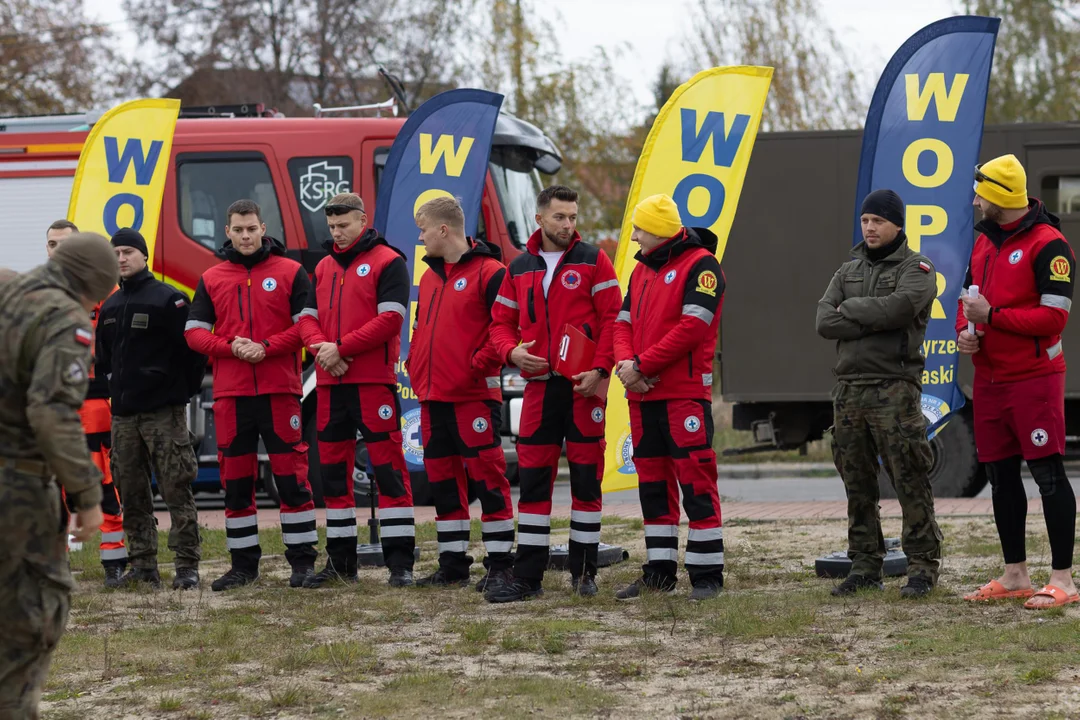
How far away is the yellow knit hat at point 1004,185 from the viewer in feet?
21.1

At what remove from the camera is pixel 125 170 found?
32.5ft

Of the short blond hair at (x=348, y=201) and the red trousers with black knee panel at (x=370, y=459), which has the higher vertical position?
the short blond hair at (x=348, y=201)

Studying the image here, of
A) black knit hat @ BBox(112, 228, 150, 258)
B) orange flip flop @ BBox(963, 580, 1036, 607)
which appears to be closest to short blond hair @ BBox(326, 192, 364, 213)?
black knit hat @ BBox(112, 228, 150, 258)

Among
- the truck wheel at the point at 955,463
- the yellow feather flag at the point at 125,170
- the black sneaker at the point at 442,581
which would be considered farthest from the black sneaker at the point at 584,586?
the truck wheel at the point at 955,463

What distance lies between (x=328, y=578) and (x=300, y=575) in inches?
6.3

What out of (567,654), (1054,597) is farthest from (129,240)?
(1054,597)

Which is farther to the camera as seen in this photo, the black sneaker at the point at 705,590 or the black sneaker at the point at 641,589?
the black sneaker at the point at 641,589

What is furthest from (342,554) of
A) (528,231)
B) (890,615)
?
(528,231)

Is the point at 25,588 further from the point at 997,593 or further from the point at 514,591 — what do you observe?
the point at 997,593

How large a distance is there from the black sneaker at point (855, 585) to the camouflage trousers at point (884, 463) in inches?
1.2

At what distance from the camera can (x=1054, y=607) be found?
Answer: 6207 mm

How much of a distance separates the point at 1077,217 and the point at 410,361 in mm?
7537

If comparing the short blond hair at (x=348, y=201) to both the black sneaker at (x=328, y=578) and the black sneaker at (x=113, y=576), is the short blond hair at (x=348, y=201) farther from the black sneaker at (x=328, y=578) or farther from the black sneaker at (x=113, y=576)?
the black sneaker at (x=113, y=576)

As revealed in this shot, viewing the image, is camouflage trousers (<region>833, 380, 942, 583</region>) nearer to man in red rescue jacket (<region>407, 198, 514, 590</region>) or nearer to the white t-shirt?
the white t-shirt
